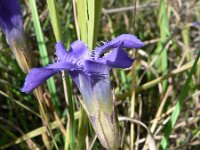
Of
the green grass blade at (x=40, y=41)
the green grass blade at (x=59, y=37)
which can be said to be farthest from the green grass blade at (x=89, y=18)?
the green grass blade at (x=40, y=41)

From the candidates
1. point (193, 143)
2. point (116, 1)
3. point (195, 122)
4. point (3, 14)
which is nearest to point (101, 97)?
point (3, 14)

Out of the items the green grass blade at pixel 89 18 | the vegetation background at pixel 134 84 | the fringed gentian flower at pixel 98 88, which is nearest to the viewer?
the fringed gentian flower at pixel 98 88

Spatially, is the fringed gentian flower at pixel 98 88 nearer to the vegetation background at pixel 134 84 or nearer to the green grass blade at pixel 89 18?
the green grass blade at pixel 89 18

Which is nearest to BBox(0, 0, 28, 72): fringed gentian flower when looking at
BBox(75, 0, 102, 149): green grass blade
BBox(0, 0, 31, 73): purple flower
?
BBox(0, 0, 31, 73): purple flower

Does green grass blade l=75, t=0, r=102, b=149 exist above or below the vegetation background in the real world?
above

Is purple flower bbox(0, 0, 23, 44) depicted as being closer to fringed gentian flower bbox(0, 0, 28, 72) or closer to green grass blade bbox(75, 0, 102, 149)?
fringed gentian flower bbox(0, 0, 28, 72)

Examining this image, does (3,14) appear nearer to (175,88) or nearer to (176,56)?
(175,88)

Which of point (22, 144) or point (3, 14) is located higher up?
point (3, 14)

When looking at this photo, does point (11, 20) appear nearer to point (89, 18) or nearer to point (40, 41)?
point (89, 18)
